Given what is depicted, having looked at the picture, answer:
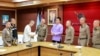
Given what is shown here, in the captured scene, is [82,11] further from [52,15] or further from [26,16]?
[26,16]

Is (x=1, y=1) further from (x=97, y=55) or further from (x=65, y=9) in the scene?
(x=97, y=55)

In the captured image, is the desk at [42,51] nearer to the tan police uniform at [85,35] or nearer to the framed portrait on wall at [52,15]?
the tan police uniform at [85,35]

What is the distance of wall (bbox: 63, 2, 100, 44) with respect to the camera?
5641 millimetres

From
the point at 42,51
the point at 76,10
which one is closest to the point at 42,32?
the point at 42,51

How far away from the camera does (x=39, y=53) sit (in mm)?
4352

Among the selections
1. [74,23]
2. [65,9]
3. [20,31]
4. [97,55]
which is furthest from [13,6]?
[97,55]

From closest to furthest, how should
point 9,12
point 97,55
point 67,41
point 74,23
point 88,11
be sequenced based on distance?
point 97,55
point 67,41
point 88,11
point 74,23
point 9,12

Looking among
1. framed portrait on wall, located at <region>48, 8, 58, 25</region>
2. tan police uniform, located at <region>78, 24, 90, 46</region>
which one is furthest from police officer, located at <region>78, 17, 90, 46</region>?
framed portrait on wall, located at <region>48, 8, 58, 25</region>

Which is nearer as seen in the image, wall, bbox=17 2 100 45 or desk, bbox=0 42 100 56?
desk, bbox=0 42 100 56

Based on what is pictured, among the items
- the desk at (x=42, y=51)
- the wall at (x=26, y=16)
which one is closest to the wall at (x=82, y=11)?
the wall at (x=26, y=16)

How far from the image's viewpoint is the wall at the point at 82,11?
564 centimetres

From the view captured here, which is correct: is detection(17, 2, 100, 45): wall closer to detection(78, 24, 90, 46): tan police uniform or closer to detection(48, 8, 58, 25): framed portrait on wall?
detection(48, 8, 58, 25): framed portrait on wall

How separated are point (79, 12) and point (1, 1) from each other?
385 cm

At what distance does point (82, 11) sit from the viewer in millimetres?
5988
